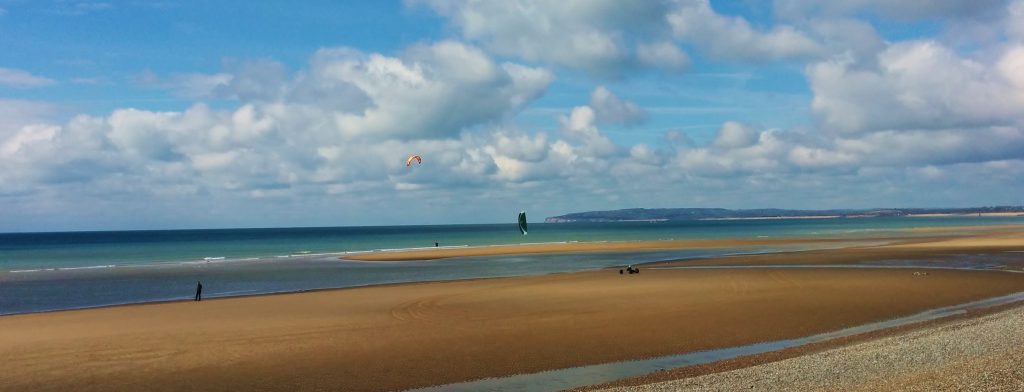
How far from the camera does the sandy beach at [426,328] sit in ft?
51.6

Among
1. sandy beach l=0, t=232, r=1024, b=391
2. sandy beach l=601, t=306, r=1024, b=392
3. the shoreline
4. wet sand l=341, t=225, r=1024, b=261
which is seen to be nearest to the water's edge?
the shoreline

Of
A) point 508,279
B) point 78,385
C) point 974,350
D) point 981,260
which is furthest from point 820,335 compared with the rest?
point 981,260

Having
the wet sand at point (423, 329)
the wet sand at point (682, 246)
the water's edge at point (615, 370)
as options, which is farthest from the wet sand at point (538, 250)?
the water's edge at point (615, 370)

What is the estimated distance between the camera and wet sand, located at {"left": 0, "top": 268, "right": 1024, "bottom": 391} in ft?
51.6

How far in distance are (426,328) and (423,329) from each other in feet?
0.65

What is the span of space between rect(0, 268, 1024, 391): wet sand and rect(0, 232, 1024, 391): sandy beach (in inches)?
2.1

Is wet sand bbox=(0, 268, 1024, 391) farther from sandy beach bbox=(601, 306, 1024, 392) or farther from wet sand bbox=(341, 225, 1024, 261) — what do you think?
wet sand bbox=(341, 225, 1024, 261)

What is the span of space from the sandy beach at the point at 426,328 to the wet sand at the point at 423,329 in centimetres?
5

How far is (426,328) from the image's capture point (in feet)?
68.8

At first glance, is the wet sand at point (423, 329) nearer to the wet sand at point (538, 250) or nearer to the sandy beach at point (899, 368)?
the sandy beach at point (899, 368)

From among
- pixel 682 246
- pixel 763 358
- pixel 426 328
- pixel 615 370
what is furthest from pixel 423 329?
pixel 682 246

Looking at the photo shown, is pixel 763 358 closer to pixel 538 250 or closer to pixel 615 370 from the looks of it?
pixel 615 370

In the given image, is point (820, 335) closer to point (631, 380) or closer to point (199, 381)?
point (631, 380)

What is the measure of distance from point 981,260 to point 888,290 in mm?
21651
